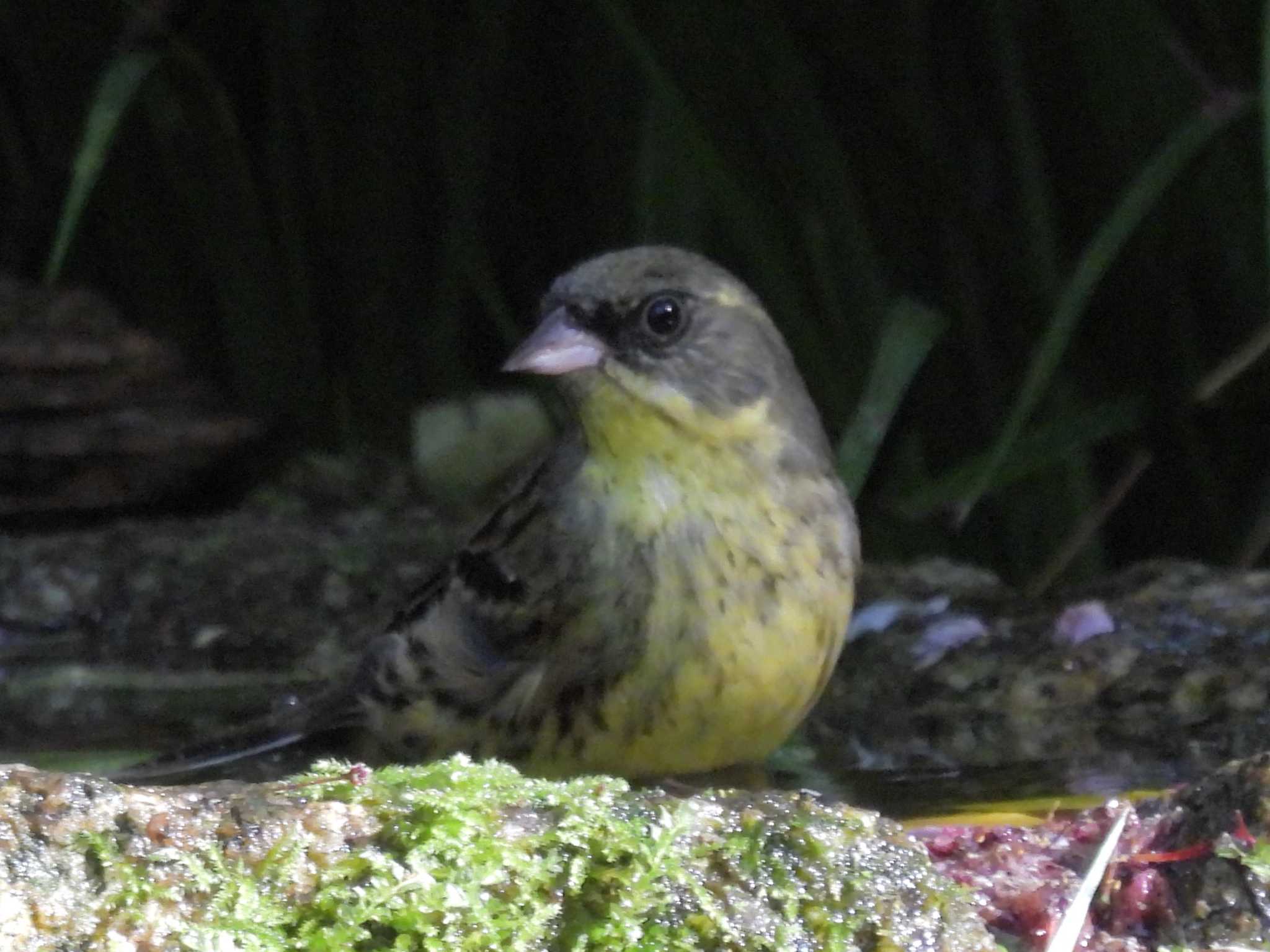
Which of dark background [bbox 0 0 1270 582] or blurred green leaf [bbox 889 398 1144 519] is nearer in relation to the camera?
blurred green leaf [bbox 889 398 1144 519]

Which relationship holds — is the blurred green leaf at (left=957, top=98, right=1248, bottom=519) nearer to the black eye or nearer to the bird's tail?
the black eye

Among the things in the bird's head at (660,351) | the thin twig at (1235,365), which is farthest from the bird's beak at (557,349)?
the thin twig at (1235,365)

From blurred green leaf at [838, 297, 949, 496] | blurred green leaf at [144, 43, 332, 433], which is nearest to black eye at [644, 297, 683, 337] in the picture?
blurred green leaf at [838, 297, 949, 496]

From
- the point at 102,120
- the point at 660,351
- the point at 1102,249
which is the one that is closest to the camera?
the point at 660,351

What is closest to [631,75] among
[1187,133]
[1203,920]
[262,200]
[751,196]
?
[751,196]

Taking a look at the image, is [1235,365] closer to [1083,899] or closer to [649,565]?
[649,565]

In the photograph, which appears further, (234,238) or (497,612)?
(234,238)

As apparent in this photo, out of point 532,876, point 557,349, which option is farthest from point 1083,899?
point 557,349

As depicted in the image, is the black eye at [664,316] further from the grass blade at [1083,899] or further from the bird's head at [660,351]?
the grass blade at [1083,899]
